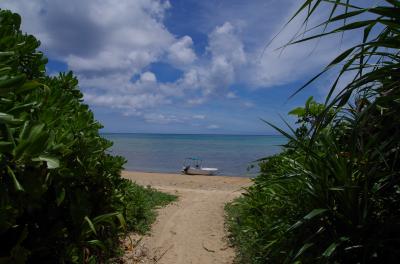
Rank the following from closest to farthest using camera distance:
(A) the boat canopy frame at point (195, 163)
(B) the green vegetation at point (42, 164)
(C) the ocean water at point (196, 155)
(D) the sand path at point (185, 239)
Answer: (B) the green vegetation at point (42, 164), (D) the sand path at point (185, 239), (A) the boat canopy frame at point (195, 163), (C) the ocean water at point (196, 155)

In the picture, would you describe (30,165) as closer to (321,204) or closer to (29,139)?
(29,139)

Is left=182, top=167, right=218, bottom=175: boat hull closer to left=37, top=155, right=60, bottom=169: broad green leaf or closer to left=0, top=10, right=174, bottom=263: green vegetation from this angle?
left=0, top=10, right=174, bottom=263: green vegetation

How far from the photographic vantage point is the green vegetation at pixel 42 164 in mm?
1847

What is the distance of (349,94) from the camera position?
193 cm

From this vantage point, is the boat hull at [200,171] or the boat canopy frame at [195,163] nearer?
the boat hull at [200,171]

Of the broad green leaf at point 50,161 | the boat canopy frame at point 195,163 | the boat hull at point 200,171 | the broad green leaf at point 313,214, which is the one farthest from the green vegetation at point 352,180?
the boat canopy frame at point 195,163

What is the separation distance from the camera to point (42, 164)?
2.26m

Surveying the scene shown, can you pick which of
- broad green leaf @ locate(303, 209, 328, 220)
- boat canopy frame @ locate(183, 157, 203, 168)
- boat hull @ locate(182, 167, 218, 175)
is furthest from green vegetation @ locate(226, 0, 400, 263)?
boat canopy frame @ locate(183, 157, 203, 168)

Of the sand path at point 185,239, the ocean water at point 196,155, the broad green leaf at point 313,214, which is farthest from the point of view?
the ocean water at point 196,155

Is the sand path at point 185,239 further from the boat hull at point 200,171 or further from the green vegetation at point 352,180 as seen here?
the boat hull at point 200,171

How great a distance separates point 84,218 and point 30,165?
978mm

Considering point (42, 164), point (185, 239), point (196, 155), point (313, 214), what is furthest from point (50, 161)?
point (196, 155)

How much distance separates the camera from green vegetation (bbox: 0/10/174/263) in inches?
72.7

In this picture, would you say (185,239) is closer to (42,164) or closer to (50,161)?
(42,164)
